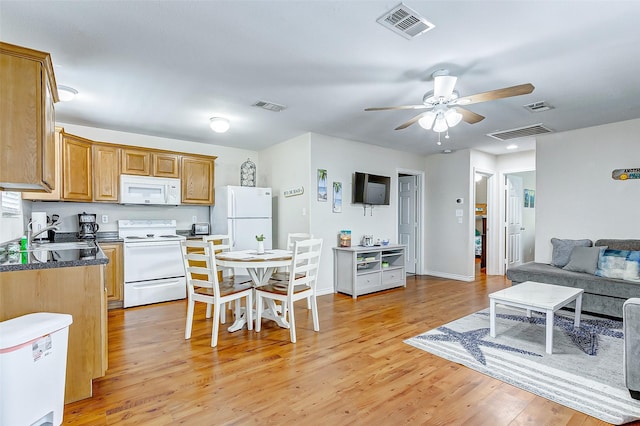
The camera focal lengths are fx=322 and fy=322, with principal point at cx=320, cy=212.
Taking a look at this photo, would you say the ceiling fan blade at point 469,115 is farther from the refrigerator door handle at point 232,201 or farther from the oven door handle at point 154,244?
the oven door handle at point 154,244

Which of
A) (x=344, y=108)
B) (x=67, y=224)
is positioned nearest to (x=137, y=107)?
(x=67, y=224)

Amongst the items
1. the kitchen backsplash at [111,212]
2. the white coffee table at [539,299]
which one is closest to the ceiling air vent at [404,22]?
the white coffee table at [539,299]

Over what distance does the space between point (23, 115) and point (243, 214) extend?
3231mm

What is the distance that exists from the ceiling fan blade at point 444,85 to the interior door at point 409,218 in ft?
13.1

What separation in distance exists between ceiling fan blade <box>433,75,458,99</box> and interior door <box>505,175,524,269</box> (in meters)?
4.71

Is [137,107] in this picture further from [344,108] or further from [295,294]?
[295,294]

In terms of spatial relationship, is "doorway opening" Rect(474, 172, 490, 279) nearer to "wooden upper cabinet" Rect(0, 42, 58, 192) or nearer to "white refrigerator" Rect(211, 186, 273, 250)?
"white refrigerator" Rect(211, 186, 273, 250)

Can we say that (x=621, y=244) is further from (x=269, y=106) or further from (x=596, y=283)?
(x=269, y=106)

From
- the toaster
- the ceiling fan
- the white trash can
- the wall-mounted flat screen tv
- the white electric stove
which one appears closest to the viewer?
the white trash can

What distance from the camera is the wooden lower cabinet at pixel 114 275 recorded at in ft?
13.5

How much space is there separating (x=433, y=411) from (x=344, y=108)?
301 cm

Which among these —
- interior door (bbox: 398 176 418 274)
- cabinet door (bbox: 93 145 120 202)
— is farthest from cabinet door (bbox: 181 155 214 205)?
interior door (bbox: 398 176 418 274)

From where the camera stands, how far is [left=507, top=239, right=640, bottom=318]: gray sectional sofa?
351 cm

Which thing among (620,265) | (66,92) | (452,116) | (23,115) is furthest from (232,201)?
(620,265)
